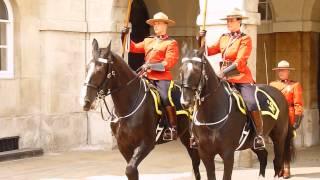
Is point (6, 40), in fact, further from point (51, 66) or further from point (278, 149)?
point (278, 149)

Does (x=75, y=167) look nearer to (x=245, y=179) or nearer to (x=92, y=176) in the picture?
(x=92, y=176)

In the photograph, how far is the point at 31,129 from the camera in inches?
492

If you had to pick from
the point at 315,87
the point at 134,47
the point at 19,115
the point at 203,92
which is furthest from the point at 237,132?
the point at 315,87

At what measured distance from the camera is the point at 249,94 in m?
7.40

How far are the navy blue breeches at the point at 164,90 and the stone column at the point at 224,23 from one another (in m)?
2.93

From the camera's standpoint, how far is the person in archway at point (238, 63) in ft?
23.6

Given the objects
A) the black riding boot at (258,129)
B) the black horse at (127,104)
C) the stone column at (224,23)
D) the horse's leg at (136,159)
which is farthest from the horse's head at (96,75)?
the stone column at (224,23)

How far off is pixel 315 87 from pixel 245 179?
595 centimetres

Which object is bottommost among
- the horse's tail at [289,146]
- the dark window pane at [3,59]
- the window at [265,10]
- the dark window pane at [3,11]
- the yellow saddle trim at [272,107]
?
the horse's tail at [289,146]

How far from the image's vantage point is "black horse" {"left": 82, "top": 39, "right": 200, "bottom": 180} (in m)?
6.91

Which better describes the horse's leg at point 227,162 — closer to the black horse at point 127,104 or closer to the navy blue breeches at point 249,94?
the navy blue breeches at point 249,94

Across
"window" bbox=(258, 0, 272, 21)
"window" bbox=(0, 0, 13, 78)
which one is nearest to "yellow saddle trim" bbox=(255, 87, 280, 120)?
"window" bbox=(0, 0, 13, 78)

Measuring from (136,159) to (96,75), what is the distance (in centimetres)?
109

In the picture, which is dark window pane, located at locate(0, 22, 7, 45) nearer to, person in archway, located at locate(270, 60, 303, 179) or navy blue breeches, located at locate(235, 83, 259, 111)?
person in archway, located at locate(270, 60, 303, 179)
